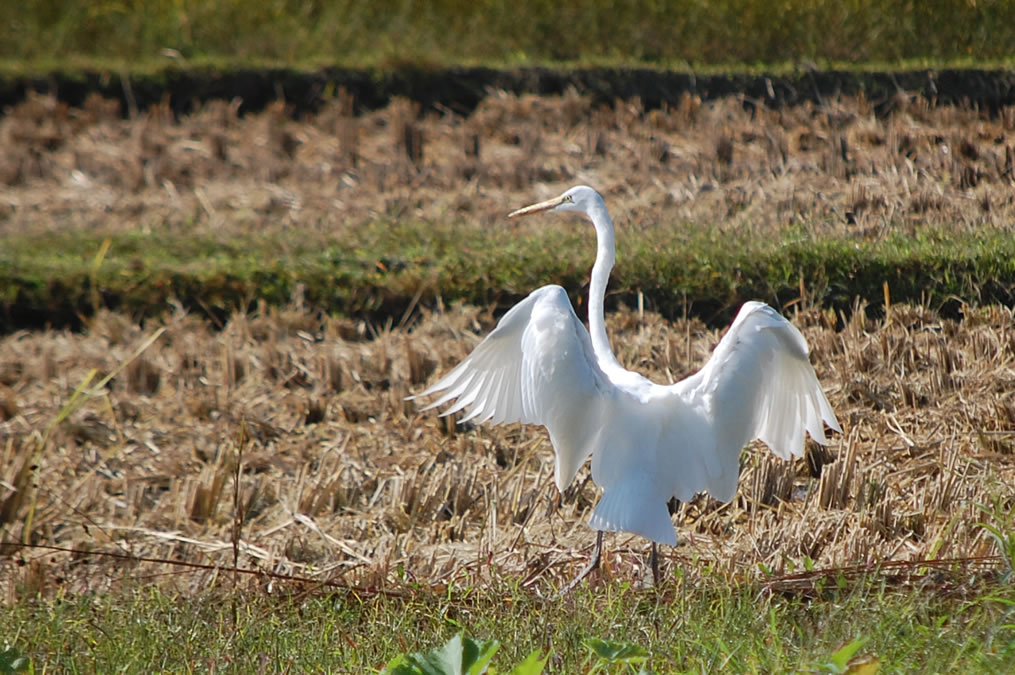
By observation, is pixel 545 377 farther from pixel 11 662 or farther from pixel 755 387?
pixel 11 662

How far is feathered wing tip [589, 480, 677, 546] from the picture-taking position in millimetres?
3238

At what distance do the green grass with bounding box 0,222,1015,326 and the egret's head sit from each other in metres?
1.68

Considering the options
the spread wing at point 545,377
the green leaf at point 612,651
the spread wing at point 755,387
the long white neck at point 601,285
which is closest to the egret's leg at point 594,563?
the spread wing at point 545,377

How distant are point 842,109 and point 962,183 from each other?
1.32 meters

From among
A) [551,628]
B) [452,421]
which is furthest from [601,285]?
[452,421]

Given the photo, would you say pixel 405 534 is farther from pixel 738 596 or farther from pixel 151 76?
pixel 151 76

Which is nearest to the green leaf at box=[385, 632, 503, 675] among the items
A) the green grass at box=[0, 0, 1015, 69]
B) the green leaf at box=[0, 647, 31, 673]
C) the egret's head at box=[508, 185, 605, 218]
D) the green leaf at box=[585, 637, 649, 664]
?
the green leaf at box=[585, 637, 649, 664]

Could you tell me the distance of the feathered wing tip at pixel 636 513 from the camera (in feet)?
10.6

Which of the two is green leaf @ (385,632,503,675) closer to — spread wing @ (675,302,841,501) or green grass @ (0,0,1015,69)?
spread wing @ (675,302,841,501)

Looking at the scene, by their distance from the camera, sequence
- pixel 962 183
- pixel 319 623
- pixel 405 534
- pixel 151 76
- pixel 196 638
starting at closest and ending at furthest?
1. pixel 196 638
2. pixel 319 623
3. pixel 405 534
4. pixel 962 183
5. pixel 151 76

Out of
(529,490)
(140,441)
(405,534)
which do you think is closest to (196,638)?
(405,534)

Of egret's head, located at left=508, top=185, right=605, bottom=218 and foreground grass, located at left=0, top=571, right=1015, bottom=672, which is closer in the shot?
foreground grass, located at left=0, top=571, right=1015, bottom=672

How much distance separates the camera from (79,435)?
5574mm

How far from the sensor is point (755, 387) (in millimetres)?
3393
